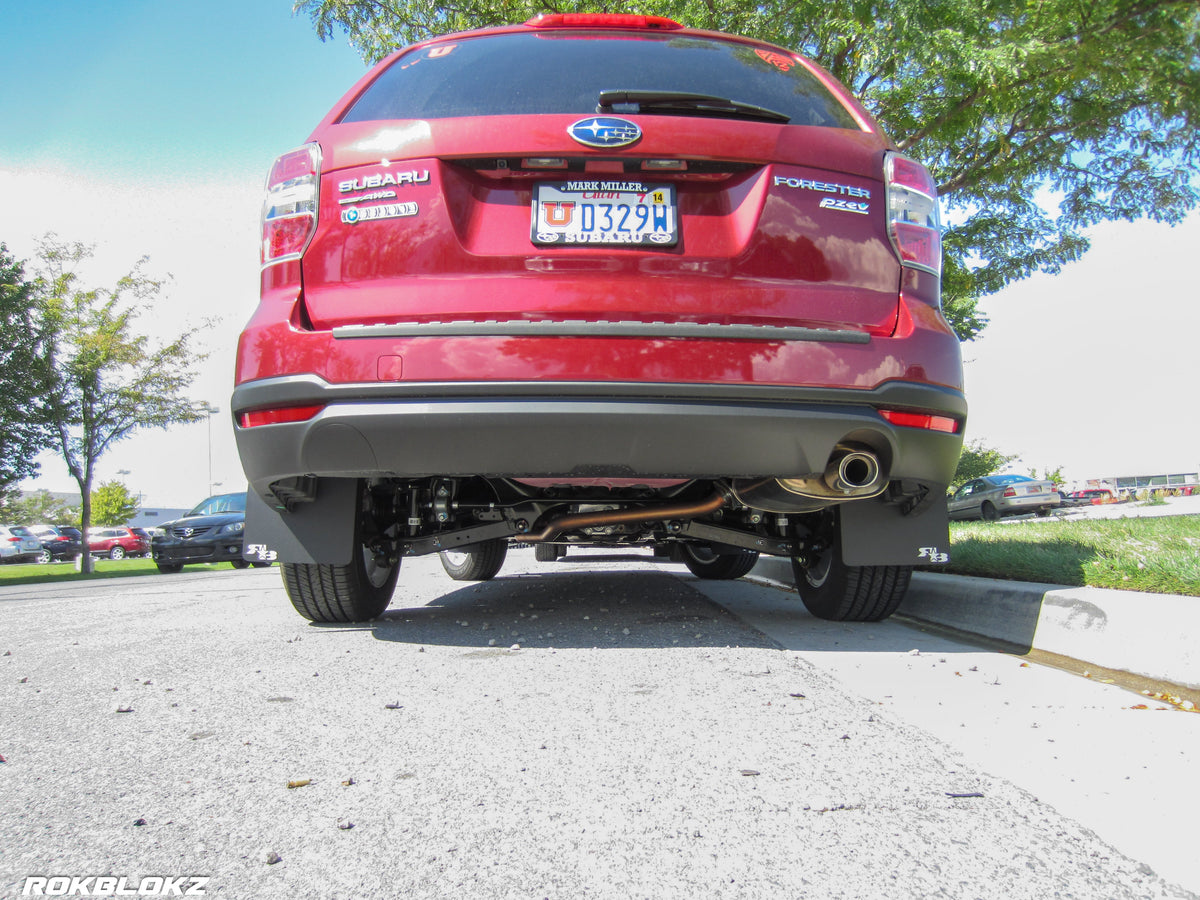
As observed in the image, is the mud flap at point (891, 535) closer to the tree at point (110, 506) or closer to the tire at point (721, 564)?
the tire at point (721, 564)

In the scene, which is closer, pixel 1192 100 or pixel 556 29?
pixel 556 29

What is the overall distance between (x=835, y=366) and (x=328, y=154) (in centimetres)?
176

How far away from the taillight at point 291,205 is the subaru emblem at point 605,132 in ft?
2.81

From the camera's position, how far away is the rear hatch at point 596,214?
243cm

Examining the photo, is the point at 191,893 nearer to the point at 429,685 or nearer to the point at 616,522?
the point at 429,685

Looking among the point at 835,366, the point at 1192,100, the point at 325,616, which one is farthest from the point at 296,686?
the point at 1192,100

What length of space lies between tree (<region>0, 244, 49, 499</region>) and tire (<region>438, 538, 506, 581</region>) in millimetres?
16170

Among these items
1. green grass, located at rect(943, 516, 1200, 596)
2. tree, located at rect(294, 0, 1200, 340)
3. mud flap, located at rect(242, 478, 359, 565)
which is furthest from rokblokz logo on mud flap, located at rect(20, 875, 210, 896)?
tree, located at rect(294, 0, 1200, 340)

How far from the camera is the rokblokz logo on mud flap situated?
119cm

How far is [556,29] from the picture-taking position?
9.86ft

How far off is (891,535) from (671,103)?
1698mm

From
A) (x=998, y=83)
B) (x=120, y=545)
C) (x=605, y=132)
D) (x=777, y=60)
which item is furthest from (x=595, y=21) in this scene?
(x=120, y=545)

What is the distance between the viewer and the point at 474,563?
232 inches

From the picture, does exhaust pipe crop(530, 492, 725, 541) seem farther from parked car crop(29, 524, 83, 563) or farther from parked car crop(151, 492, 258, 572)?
parked car crop(29, 524, 83, 563)
